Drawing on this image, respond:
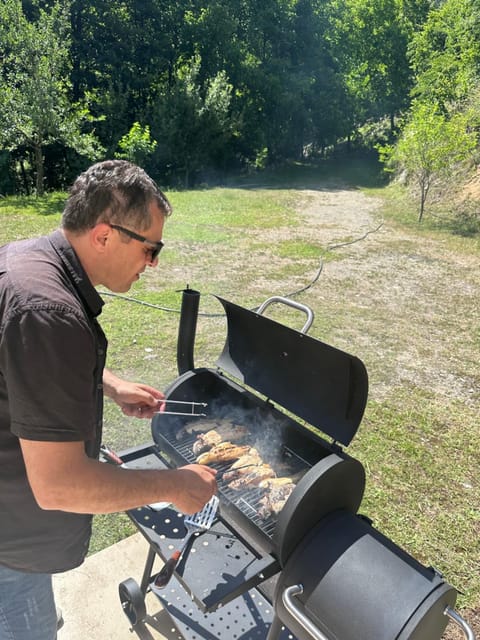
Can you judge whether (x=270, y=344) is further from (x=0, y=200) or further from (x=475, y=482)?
(x=0, y=200)

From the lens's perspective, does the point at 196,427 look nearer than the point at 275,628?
No

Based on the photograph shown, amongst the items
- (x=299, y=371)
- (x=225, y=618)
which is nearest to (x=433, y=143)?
(x=299, y=371)

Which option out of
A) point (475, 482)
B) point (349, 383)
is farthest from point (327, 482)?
point (475, 482)

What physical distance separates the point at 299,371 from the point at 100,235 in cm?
114

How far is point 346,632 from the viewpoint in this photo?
137cm

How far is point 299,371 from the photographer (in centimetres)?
204

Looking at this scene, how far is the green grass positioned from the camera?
2914 mm

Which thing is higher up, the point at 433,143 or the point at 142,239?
the point at 433,143

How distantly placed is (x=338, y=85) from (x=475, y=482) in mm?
23627

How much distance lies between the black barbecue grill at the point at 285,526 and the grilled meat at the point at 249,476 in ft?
0.08

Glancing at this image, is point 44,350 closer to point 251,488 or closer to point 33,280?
point 33,280

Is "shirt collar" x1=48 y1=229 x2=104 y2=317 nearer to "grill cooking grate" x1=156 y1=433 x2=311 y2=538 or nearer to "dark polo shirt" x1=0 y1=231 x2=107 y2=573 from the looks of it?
"dark polo shirt" x1=0 y1=231 x2=107 y2=573

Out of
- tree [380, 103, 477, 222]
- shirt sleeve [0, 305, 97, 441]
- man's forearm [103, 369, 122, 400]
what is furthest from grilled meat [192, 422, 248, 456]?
tree [380, 103, 477, 222]

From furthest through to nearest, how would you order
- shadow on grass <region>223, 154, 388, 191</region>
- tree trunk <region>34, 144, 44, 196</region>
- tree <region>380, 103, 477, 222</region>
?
shadow on grass <region>223, 154, 388, 191</region> < tree trunk <region>34, 144, 44, 196</region> < tree <region>380, 103, 477, 222</region>
